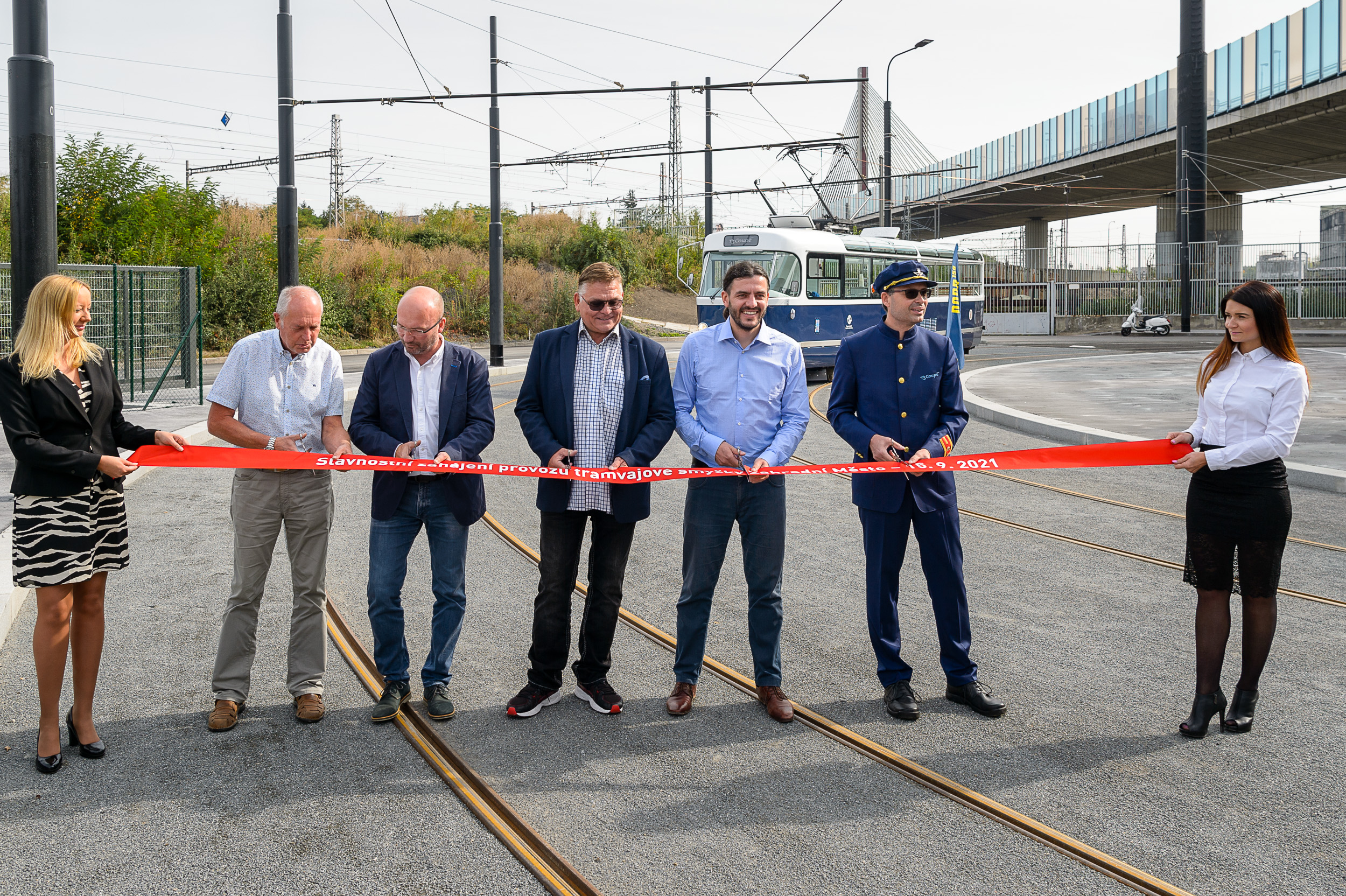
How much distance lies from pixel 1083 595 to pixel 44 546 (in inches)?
213

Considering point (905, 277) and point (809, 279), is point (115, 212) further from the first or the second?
point (905, 277)

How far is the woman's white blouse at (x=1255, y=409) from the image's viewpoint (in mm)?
4422

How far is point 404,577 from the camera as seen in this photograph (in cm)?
484

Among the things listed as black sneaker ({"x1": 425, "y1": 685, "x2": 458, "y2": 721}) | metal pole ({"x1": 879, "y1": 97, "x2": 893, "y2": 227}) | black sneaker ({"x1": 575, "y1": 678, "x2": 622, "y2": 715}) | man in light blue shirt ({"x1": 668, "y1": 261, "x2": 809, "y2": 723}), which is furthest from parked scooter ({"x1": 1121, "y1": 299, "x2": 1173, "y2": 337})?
black sneaker ({"x1": 425, "y1": 685, "x2": 458, "y2": 721})

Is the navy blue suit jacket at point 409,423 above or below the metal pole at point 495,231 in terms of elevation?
below

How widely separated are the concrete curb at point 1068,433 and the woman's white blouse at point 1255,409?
151 inches

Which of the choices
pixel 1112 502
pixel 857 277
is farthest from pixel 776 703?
pixel 857 277

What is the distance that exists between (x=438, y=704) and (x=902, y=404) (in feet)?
8.09

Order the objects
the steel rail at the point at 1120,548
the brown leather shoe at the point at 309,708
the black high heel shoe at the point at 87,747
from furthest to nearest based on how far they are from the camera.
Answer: the steel rail at the point at 1120,548, the brown leather shoe at the point at 309,708, the black high heel shoe at the point at 87,747

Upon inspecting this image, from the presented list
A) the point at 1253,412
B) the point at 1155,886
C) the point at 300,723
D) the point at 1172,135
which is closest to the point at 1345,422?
the point at 1253,412

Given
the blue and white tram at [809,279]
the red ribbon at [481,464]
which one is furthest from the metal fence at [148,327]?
the red ribbon at [481,464]

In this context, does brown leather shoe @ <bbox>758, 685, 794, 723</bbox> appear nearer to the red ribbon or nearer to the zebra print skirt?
the red ribbon

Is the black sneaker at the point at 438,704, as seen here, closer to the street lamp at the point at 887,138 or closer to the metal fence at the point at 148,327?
the metal fence at the point at 148,327

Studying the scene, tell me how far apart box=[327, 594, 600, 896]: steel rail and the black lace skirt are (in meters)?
2.97
